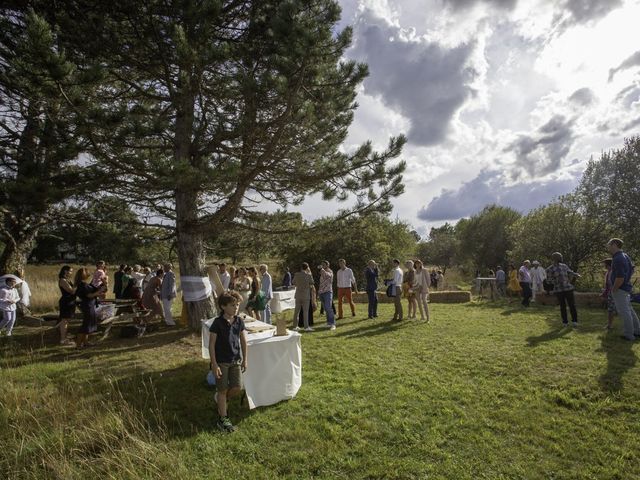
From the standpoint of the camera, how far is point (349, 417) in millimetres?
4285

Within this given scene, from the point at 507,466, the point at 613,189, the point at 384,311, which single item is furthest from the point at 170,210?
the point at 613,189

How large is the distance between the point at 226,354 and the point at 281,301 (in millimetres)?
8471

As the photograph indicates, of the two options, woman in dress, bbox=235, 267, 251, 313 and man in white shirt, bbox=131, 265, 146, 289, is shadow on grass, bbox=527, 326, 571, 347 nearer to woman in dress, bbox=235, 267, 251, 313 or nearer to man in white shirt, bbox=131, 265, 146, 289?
woman in dress, bbox=235, 267, 251, 313

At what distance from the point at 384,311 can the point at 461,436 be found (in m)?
8.62

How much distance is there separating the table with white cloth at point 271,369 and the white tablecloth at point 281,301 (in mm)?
6794

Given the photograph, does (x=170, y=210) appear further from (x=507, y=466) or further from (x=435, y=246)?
(x=435, y=246)

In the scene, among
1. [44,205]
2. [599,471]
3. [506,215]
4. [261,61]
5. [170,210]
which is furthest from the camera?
[506,215]

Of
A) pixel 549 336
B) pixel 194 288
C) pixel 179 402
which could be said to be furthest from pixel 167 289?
pixel 549 336

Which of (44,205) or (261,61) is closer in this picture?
(44,205)

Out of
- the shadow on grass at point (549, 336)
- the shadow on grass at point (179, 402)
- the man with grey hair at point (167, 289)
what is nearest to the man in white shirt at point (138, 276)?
the man with grey hair at point (167, 289)

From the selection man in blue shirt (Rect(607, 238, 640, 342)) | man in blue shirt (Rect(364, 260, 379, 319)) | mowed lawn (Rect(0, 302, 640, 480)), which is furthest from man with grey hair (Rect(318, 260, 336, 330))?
man in blue shirt (Rect(607, 238, 640, 342))

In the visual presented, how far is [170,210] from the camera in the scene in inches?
355

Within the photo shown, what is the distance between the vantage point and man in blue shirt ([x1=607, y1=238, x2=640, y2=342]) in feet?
22.3

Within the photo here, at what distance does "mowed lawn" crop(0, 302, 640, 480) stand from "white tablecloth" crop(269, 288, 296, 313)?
5.07 meters
